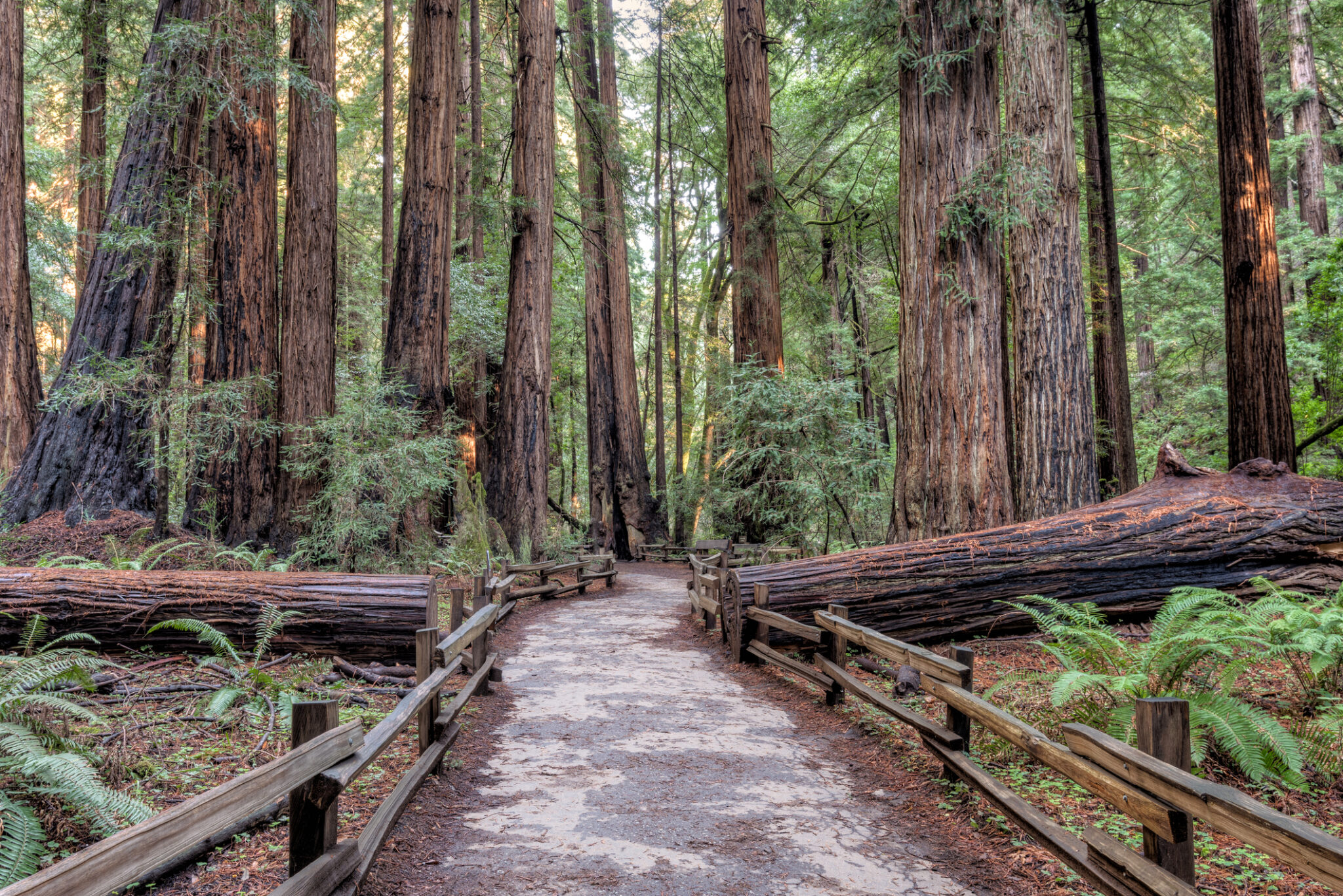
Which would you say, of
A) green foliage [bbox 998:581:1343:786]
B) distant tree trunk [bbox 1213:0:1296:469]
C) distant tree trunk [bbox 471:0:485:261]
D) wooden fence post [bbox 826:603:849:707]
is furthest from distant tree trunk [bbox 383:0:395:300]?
green foliage [bbox 998:581:1343:786]

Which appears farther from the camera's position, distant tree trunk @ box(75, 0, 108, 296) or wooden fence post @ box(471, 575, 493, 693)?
distant tree trunk @ box(75, 0, 108, 296)

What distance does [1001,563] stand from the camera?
23.9 feet

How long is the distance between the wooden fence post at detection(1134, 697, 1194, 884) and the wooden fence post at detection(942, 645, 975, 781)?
161cm

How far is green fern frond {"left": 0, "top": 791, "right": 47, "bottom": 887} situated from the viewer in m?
2.74

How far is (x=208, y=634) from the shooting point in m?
5.64

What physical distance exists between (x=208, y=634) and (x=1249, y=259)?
11.8 m

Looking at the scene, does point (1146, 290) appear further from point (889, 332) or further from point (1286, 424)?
point (1286, 424)

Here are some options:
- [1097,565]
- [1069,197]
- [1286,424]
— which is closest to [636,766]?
[1097,565]

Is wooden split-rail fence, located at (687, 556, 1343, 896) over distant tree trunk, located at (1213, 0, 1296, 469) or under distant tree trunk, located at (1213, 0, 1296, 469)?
under

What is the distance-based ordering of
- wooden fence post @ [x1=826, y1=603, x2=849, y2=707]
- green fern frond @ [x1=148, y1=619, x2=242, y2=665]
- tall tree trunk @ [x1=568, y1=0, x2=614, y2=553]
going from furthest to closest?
tall tree trunk @ [x1=568, y1=0, x2=614, y2=553], wooden fence post @ [x1=826, y1=603, x2=849, y2=707], green fern frond @ [x1=148, y1=619, x2=242, y2=665]

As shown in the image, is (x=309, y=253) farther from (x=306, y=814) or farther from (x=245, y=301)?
(x=306, y=814)

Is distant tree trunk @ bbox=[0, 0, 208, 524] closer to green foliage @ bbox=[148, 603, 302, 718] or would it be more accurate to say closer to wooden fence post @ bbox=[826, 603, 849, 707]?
green foliage @ bbox=[148, 603, 302, 718]

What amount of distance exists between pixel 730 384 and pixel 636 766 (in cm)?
1074

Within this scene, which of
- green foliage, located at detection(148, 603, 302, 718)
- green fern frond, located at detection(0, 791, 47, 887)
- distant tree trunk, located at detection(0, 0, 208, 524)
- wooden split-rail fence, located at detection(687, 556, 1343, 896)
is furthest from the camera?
distant tree trunk, located at detection(0, 0, 208, 524)
